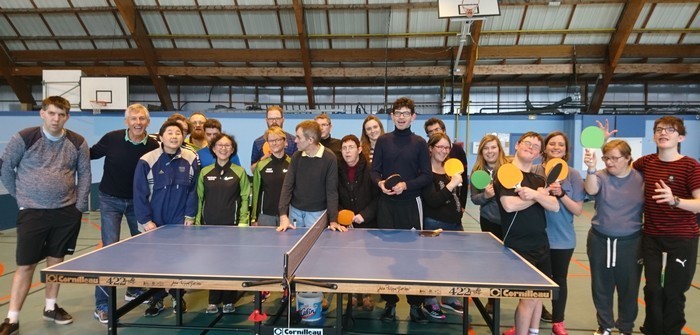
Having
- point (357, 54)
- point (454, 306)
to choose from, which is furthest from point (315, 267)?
point (357, 54)

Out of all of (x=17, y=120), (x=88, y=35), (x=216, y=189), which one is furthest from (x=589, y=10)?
(x=17, y=120)

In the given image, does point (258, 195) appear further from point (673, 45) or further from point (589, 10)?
point (673, 45)

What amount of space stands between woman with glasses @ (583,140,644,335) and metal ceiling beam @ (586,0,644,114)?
10306 mm

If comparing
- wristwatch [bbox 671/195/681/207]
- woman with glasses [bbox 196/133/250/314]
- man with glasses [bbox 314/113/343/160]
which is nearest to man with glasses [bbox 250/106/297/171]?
man with glasses [bbox 314/113/343/160]

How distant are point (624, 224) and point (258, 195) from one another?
3314 millimetres

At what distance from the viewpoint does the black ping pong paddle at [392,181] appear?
3408 mm

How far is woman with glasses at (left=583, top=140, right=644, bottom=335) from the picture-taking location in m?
3.12

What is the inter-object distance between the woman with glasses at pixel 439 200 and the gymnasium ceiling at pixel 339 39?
891cm

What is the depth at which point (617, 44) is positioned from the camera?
11.9 meters

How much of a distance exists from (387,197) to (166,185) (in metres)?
2.07

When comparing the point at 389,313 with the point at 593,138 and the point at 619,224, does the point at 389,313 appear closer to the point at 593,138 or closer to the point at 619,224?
the point at 619,224

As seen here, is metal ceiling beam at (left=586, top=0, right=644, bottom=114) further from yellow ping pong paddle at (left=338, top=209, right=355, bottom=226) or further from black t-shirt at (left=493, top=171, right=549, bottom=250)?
yellow ping pong paddle at (left=338, top=209, right=355, bottom=226)

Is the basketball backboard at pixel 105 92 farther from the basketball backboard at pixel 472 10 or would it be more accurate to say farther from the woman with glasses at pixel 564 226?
the woman with glasses at pixel 564 226

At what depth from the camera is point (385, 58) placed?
13164 mm
